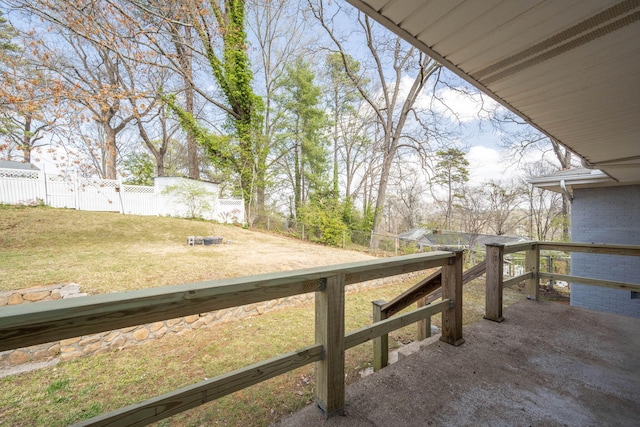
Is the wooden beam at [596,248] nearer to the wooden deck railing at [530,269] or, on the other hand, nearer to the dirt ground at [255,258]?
the wooden deck railing at [530,269]

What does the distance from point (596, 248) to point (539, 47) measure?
288cm

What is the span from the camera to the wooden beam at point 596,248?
279 centimetres

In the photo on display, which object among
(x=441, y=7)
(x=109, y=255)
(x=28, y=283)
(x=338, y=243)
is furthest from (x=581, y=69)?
(x=338, y=243)

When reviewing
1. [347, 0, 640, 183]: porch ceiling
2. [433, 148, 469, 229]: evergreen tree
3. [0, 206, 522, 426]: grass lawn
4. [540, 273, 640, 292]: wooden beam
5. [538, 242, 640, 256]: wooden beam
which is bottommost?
[0, 206, 522, 426]: grass lawn

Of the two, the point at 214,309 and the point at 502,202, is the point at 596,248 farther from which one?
the point at 502,202

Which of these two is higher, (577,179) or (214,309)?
(577,179)

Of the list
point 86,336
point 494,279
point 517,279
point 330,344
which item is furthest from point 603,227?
point 86,336

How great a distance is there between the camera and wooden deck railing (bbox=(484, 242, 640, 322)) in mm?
2713

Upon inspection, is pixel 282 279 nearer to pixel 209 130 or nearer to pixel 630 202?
pixel 630 202

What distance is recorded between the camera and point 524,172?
14.0 metres

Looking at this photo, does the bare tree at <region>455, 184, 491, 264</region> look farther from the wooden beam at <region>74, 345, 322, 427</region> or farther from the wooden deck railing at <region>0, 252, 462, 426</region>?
the wooden beam at <region>74, 345, 322, 427</region>

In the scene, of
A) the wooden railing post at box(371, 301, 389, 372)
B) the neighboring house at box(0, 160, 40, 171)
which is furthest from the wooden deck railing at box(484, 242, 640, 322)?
the neighboring house at box(0, 160, 40, 171)

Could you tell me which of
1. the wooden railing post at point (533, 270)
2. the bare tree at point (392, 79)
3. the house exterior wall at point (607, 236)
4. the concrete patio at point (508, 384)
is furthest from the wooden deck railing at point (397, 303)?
the bare tree at point (392, 79)

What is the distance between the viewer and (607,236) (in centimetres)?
532
